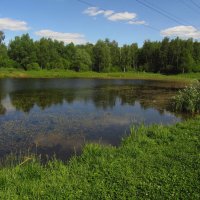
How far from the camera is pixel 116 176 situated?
9.66 meters

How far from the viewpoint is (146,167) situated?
1040cm

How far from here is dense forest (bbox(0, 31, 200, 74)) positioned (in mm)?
103500

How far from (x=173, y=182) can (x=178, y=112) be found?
59.5 ft

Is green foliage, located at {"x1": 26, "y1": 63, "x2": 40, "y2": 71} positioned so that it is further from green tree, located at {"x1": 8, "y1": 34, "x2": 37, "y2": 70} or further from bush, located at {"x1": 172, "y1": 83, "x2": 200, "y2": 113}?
bush, located at {"x1": 172, "y1": 83, "x2": 200, "y2": 113}

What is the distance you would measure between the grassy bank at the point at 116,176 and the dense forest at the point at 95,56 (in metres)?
91.8

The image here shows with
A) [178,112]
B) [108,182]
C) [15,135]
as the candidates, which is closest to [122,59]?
[178,112]

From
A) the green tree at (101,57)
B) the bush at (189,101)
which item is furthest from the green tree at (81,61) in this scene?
the bush at (189,101)

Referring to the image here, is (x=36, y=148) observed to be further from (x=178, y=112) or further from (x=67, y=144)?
(x=178, y=112)

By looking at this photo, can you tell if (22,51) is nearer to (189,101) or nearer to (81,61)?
(81,61)

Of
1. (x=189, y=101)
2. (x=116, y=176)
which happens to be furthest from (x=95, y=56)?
(x=116, y=176)

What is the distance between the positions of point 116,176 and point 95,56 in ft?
344

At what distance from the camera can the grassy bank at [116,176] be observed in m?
8.51

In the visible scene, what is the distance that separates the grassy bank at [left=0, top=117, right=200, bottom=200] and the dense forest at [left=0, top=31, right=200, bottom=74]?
91.8 metres

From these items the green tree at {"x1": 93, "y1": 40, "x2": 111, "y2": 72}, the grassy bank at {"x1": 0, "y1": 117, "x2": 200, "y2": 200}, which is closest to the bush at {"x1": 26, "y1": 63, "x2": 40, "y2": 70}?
the green tree at {"x1": 93, "y1": 40, "x2": 111, "y2": 72}
